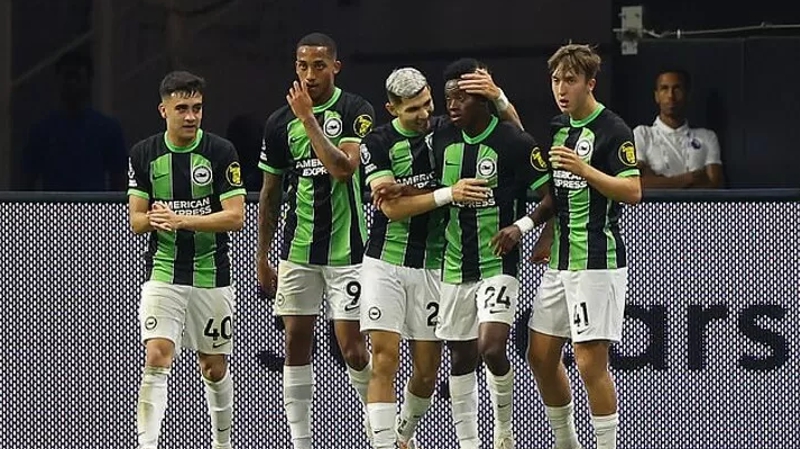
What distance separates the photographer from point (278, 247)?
11.0 metres

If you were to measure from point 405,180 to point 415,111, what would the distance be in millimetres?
336

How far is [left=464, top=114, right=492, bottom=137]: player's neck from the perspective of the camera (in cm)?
964

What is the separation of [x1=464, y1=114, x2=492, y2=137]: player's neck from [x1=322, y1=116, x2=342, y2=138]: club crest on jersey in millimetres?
712

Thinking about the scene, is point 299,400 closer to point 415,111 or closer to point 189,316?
point 189,316

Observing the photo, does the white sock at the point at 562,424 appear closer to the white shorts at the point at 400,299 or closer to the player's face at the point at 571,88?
the white shorts at the point at 400,299

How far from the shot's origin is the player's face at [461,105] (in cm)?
956

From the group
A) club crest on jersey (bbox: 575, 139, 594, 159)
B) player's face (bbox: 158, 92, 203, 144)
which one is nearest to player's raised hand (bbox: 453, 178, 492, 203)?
club crest on jersey (bbox: 575, 139, 594, 159)

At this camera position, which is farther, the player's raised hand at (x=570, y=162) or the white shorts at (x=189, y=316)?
the white shorts at (x=189, y=316)

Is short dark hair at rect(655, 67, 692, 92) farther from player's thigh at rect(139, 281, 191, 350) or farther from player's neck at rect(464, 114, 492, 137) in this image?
player's thigh at rect(139, 281, 191, 350)

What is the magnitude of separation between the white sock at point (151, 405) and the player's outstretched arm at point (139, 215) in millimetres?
650

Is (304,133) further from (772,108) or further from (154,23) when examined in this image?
(772,108)

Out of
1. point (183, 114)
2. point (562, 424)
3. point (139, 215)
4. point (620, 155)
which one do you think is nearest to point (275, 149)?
point (183, 114)

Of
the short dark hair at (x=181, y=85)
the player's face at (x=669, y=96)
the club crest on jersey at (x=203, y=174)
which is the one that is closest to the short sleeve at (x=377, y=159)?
the club crest on jersey at (x=203, y=174)

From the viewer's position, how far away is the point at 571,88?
30.9 feet
